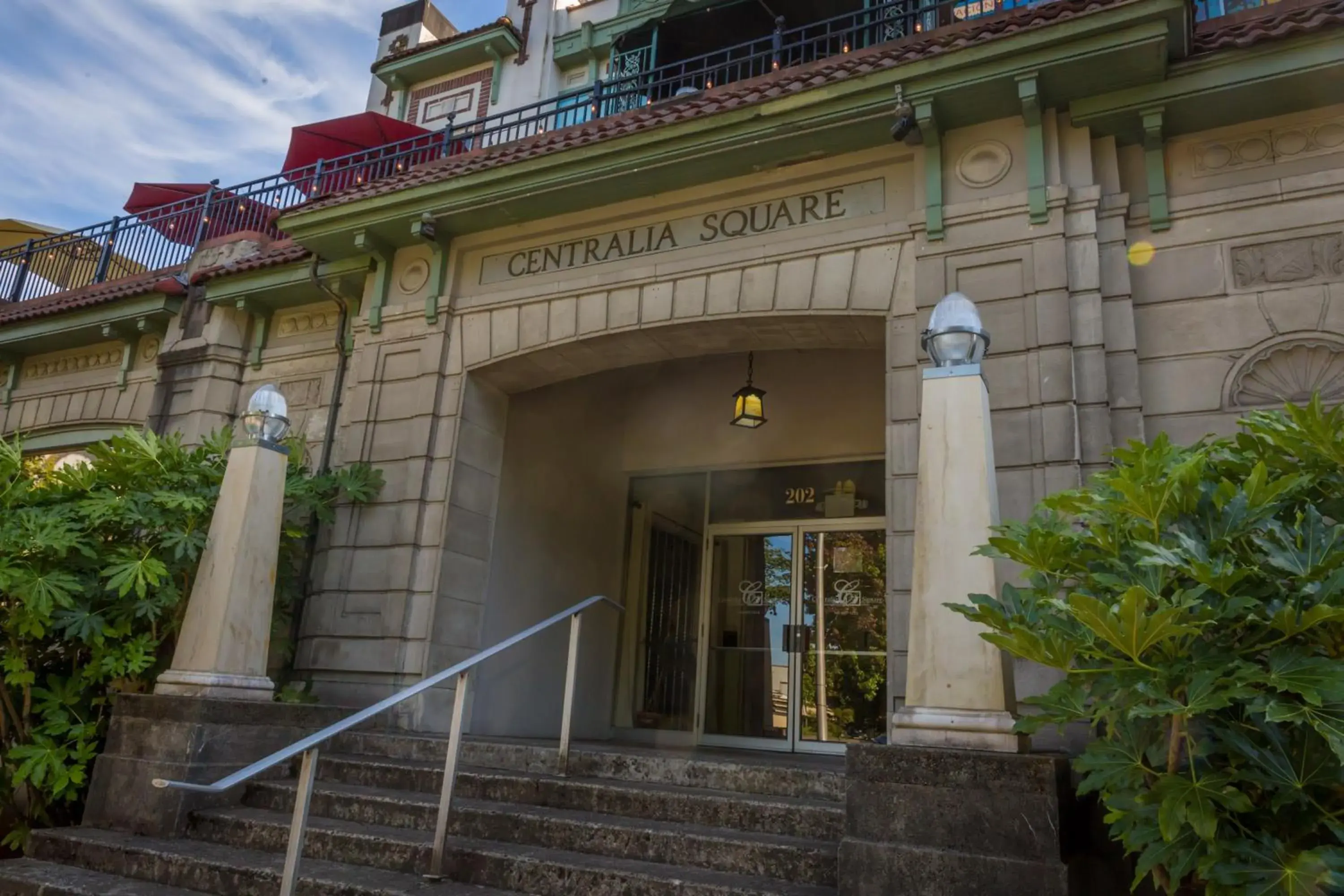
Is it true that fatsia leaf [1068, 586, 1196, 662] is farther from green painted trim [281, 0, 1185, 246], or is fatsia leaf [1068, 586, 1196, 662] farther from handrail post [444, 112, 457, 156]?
handrail post [444, 112, 457, 156]

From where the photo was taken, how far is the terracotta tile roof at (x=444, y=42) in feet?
52.5

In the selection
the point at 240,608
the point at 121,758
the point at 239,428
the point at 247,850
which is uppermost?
the point at 239,428

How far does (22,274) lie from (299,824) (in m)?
12.6

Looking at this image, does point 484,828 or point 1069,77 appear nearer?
point 484,828

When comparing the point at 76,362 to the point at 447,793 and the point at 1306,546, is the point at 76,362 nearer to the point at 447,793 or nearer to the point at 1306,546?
the point at 447,793

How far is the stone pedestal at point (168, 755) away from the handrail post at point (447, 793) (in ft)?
6.49

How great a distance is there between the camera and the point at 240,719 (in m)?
5.85

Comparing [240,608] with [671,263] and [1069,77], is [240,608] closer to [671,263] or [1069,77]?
[671,263]

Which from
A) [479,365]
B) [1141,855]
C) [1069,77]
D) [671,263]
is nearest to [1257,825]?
[1141,855]

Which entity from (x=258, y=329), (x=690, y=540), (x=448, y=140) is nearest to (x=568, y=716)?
(x=690, y=540)

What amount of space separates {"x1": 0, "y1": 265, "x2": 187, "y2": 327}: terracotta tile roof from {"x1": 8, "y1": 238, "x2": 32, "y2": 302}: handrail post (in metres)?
1.48

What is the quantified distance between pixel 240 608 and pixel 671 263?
4051mm

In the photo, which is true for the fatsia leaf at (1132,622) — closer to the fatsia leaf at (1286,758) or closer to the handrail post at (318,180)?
the fatsia leaf at (1286,758)

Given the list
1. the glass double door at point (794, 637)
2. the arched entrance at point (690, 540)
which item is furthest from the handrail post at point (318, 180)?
the glass double door at point (794, 637)
